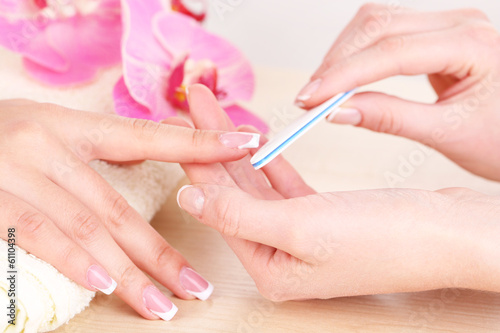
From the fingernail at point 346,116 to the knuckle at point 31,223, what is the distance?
37 centimetres

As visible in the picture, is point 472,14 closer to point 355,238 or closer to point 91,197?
point 355,238

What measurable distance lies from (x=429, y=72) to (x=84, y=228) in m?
0.46

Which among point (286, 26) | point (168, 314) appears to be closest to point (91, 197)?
point (168, 314)

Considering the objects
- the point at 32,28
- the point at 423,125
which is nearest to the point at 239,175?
the point at 423,125

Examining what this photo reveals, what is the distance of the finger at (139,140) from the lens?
510 millimetres

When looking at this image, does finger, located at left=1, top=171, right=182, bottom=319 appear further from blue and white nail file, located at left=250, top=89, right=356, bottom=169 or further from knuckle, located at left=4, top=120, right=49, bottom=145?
blue and white nail file, located at left=250, top=89, right=356, bottom=169

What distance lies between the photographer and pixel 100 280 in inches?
18.5

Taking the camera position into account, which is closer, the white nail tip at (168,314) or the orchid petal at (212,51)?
the white nail tip at (168,314)

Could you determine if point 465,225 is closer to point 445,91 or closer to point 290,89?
point 445,91

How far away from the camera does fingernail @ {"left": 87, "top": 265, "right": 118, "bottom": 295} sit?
468 millimetres

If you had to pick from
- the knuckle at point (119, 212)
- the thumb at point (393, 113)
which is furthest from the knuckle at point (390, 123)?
the knuckle at point (119, 212)

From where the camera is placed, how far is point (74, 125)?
21.3 inches

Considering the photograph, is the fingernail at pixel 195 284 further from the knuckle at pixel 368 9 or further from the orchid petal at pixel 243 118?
the knuckle at pixel 368 9

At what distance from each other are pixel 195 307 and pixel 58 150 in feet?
0.63
